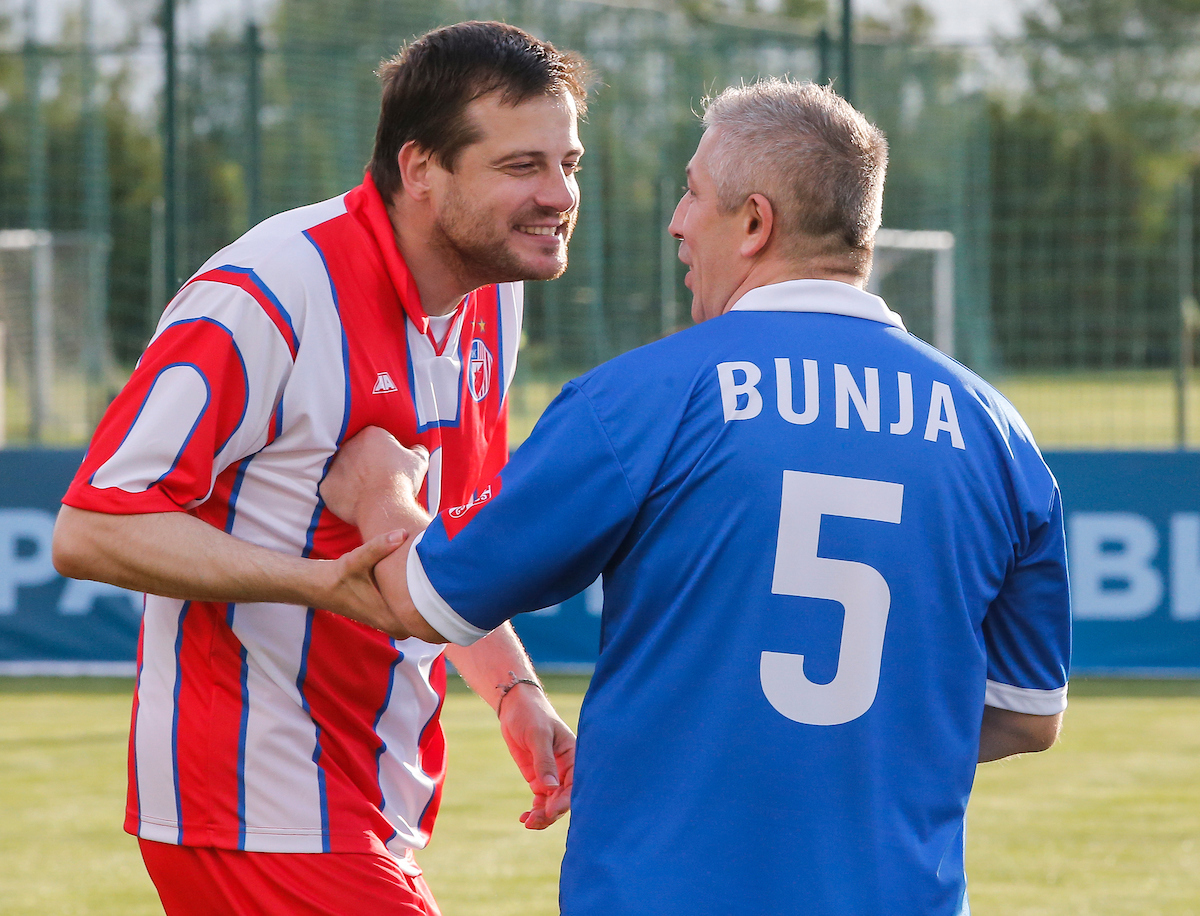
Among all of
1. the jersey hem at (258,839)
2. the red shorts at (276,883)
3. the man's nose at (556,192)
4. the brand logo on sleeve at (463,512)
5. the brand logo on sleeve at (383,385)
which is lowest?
the red shorts at (276,883)

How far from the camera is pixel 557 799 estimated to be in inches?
103

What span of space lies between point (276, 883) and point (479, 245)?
3.56ft

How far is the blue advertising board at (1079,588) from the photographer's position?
25.7ft

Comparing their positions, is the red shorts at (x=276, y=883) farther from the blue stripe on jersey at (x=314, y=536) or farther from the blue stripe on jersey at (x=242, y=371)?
the blue stripe on jersey at (x=242, y=371)

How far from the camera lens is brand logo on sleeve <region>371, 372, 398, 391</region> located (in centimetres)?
240

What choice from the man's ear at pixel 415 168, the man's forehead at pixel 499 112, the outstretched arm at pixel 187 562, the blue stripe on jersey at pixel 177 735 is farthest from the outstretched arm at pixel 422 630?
the man's forehead at pixel 499 112

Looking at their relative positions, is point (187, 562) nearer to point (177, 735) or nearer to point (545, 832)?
point (177, 735)

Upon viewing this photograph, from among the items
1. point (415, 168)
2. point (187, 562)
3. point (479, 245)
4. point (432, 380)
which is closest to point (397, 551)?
point (187, 562)

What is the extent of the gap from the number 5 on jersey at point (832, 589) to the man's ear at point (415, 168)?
0.98m

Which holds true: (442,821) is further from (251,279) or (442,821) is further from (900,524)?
(900,524)

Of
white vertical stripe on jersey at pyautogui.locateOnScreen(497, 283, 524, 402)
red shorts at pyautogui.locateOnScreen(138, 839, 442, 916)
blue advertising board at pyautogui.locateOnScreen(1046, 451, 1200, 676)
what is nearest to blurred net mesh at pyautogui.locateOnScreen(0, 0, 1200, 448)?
blue advertising board at pyautogui.locateOnScreen(1046, 451, 1200, 676)

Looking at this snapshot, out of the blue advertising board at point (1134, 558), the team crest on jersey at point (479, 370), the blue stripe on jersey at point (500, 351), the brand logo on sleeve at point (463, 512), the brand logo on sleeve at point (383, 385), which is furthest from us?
the blue advertising board at point (1134, 558)

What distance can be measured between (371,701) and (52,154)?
974 centimetres

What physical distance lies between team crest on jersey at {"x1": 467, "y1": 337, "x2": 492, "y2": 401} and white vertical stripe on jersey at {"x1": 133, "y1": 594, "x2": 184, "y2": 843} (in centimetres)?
68
